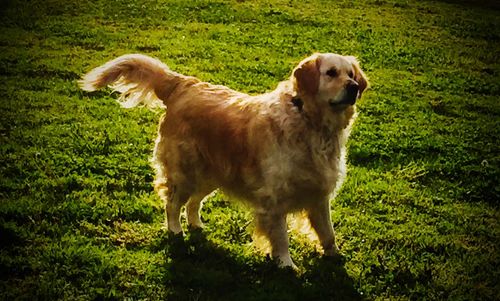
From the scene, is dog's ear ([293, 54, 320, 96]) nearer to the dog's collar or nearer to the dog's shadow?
the dog's collar

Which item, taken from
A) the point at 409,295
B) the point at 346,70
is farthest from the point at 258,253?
the point at 346,70

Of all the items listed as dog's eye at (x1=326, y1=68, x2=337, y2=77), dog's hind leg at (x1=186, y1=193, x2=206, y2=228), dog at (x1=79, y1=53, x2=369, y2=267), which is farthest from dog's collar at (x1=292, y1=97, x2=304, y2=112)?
Result: dog's hind leg at (x1=186, y1=193, x2=206, y2=228)

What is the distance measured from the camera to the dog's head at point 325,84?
198 inches

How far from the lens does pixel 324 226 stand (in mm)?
5520

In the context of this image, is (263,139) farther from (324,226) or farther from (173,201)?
(173,201)

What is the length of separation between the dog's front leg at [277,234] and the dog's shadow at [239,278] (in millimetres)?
102

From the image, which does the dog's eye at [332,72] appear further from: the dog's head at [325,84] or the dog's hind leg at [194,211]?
the dog's hind leg at [194,211]

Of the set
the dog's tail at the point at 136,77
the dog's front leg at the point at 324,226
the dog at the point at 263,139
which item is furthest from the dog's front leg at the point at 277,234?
the dog's tail at the point at 136,77

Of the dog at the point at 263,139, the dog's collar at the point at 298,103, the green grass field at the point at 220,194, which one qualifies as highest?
the dog's collar at the point at 298,103

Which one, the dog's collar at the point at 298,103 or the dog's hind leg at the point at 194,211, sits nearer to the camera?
the dog's collar at the point at 298,103

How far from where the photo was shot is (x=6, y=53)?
37.4 feet

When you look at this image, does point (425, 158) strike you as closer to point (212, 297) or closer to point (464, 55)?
point (212, 297)

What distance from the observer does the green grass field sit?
497cm

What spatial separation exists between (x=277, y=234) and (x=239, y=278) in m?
0.55
